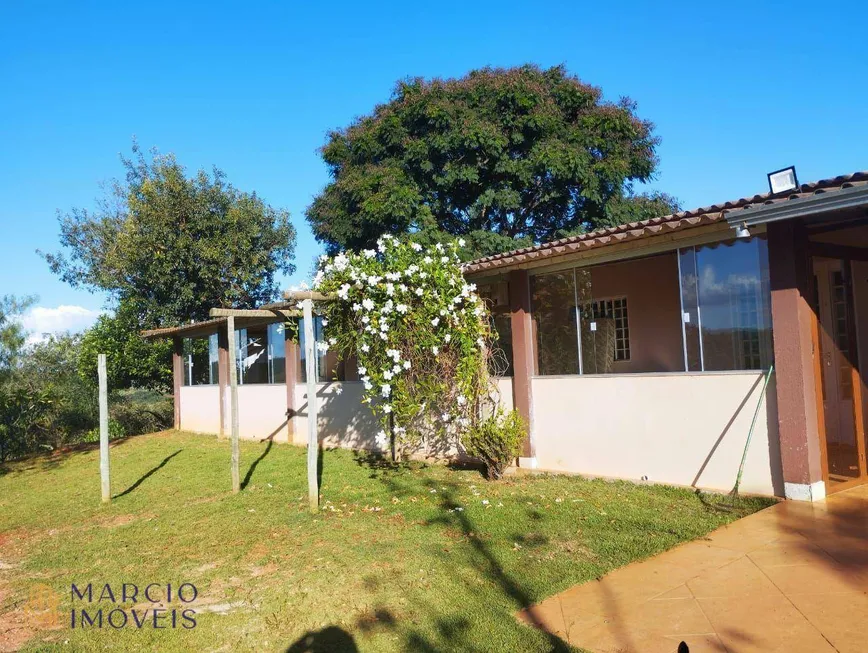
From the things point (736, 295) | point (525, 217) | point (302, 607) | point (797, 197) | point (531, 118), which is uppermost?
point (531, 118)

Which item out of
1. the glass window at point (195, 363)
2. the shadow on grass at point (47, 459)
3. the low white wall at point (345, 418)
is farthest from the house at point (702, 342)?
the glass window at point (195, 363)

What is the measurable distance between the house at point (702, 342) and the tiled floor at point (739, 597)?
1246 mm

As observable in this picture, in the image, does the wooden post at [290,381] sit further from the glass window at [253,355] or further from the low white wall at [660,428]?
the low white wall at [660,428]

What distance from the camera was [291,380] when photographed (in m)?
14.6

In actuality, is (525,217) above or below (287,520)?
above

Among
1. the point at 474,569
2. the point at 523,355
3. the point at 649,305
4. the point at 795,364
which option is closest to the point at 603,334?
the point at 649,305

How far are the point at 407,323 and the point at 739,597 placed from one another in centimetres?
514

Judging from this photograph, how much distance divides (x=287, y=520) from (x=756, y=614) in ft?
16.4

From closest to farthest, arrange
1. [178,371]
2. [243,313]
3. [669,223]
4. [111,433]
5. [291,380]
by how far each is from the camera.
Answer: [669,223], [243,313], [291,380], [178,371], [111,433]

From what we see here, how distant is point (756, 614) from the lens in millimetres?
4156

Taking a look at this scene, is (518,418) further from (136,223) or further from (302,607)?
(136,223)

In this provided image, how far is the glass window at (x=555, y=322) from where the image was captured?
899 cm

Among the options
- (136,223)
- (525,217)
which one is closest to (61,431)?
(136,223)

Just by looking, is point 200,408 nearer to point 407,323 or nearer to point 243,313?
point 243,313
